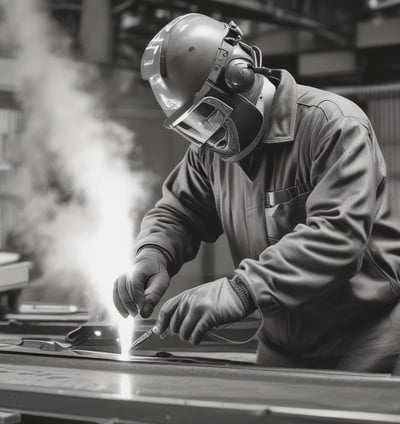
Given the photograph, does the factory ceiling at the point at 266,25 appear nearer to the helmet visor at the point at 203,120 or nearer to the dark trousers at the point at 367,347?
the helmet visor at the point at 203,120

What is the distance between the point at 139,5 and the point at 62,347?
5509mm

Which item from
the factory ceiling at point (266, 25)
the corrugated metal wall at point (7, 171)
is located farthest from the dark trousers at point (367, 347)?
the corrugated metal wall at point (7, 171)

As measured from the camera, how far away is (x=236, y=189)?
187 cm

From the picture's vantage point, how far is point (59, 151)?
635cm

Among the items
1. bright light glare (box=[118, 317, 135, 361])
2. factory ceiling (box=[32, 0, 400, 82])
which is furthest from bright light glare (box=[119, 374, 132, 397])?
factory ceiling (box=[32, 0, 400, 82])

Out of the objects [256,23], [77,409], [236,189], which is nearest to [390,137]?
[256,23]

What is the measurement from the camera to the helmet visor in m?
1.72

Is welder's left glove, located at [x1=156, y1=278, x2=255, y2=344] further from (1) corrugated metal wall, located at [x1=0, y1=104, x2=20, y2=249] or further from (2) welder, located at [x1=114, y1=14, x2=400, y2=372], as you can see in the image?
(1) corrugated metal wall, located at [x1=0, y1=104, x2=20, y2=249]

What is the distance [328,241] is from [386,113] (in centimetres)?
621

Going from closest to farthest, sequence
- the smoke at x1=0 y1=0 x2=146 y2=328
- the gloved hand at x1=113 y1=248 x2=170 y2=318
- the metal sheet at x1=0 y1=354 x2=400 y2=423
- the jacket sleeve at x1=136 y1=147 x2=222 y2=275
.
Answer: the metal sheet at x1=0 y1=354 x2=400 y2=423 < the gloved hand at x1=113 y1=248 x2=170 y2=318 < the jacket sleeve at x1=136 y1=147 x2=222 y2=275 < the smoke at x1=0 y1=0 x2=146 y2=328

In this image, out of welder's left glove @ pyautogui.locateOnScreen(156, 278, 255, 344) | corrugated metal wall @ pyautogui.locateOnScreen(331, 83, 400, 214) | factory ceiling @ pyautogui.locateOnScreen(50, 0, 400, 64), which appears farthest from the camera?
corrugated metal wall @ pyautogui.locateOnScreen(331, 83, 400, 214)

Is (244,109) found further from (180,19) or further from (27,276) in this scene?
(27,276)

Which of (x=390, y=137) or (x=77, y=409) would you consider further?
(x=390, y=137)

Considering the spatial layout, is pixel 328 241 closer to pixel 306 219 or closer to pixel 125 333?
pixel 306 219
